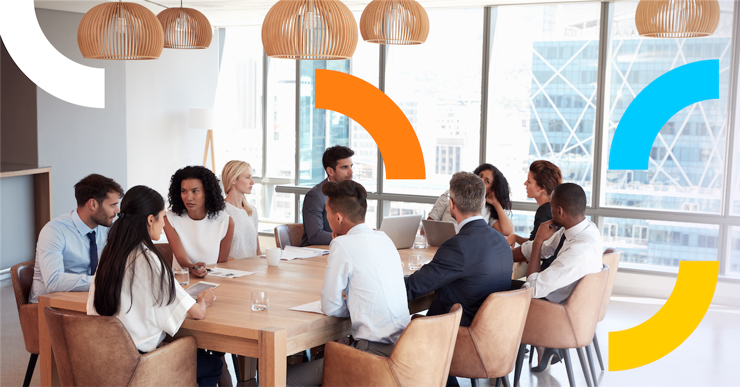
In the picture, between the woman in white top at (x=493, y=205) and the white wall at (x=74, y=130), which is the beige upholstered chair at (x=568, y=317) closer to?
the woman in white top at (x=493, y=205)

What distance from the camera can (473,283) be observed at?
3.20 m

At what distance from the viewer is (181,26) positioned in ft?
14.5

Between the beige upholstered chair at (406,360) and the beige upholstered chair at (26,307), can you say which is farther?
the beige upholstered chair at (26,307)

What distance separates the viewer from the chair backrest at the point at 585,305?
11.6ft

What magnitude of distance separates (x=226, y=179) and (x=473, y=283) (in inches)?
84.6

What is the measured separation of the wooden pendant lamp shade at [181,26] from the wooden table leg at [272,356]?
8.73 ft

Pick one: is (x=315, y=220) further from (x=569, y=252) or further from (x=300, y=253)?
(x=569, y=252)

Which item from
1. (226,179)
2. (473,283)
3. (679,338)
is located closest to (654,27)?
(473,283)

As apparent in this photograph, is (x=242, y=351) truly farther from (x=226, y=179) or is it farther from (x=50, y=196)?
(x=50, y=196)

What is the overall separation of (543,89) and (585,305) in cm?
369

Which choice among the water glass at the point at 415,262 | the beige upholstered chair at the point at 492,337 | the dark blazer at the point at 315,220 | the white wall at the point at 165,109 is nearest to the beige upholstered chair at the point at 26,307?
the dark blazer at the point at 315,220

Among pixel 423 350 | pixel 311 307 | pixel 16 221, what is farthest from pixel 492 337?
pixel 16 221

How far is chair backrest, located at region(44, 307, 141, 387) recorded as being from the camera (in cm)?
248

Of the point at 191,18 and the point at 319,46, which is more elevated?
the point at 191,18
